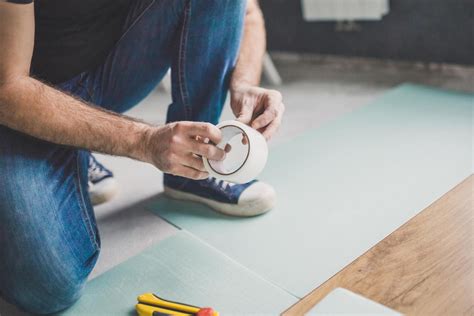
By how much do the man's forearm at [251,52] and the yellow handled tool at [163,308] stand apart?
53 cm

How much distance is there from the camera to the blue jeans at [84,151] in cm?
111

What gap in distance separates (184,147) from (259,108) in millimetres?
271

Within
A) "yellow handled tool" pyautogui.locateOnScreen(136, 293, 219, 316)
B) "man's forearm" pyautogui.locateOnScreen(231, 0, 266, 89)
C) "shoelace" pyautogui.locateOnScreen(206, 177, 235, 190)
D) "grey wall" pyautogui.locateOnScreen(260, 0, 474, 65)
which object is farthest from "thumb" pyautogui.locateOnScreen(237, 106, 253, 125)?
"grey wall" pyautogui.locateOnScreen(260, 0, 474, 65)

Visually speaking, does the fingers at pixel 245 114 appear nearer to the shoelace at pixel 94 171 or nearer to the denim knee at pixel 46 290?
the denim knee at pixel 46 290

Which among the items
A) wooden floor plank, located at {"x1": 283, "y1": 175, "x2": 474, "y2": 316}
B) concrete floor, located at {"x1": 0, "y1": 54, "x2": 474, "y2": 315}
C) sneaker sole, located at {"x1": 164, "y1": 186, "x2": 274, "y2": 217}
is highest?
wooden floor plank, located at {"x1": 283, "y1": 175, "x2": 474, "y2": 316}

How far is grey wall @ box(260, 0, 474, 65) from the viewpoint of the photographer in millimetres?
2217

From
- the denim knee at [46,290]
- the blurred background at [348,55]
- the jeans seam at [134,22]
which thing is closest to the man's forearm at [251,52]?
the jeans seam at [134,22]

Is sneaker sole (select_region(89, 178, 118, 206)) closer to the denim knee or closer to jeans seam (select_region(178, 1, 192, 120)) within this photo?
jeans seam (select_region(178, 1, 192, 120))

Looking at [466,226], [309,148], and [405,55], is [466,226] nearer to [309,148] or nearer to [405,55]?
[309,148]

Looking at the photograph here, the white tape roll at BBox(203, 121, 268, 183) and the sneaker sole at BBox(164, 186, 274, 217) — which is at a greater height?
the white tape roll at BBox(203, 121, 268, 183)

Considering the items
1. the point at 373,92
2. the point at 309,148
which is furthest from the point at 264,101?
the point at 373,92

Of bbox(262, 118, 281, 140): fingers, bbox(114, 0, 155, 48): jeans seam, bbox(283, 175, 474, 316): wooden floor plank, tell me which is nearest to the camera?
bbox(283, 175, 474, 316): wooden floor plank

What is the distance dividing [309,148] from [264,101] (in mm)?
591

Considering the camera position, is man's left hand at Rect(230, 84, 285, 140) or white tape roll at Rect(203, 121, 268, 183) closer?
white tape roll at Rect(203, 121, 268, 183)
